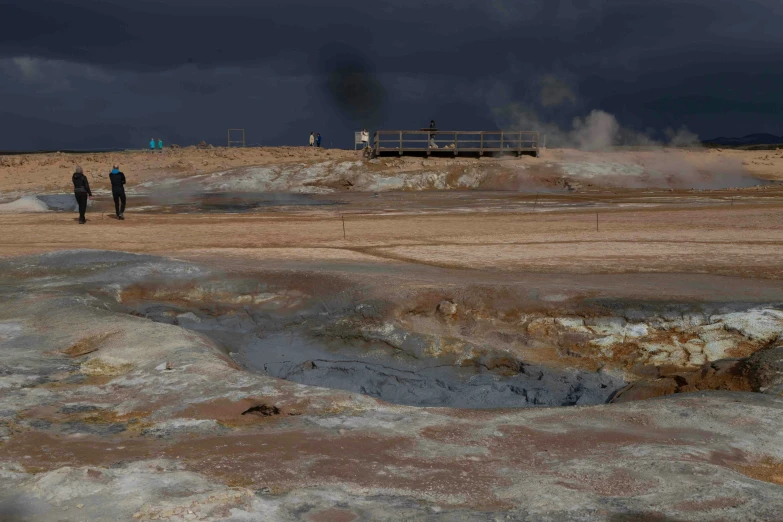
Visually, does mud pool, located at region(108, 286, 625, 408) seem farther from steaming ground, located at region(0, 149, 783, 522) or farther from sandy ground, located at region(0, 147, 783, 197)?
sandy ground, located at region(0, 147, 783, 197)

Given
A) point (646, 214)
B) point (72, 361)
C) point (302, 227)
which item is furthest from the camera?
point (646, 214)

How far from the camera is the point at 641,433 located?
5.75m

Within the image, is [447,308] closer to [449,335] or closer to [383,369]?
[449,335]

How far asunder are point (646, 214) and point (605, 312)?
490 inches

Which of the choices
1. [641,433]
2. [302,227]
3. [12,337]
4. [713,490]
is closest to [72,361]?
[12,337]

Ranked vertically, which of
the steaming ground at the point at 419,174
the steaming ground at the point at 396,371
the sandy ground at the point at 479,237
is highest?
the steaming ground at the point at 419,174

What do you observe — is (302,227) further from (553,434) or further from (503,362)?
(553,434)

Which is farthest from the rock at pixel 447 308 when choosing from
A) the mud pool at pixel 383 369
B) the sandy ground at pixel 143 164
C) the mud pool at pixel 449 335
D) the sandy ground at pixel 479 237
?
the sandy ground at pixel 143 164

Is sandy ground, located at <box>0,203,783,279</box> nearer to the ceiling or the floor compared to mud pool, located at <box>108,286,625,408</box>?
nearer to the ceiling

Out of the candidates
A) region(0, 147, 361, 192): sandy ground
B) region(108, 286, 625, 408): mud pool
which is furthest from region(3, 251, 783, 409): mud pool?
region(0, 147, 361, 192): sandy ground

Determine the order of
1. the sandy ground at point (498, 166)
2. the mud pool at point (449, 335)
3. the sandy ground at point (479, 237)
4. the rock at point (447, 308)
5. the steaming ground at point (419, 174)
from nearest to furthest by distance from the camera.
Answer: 1. the mud pool at point (449, 335)
2. the rock at point (447, 308)
3. the sandy ground at point (479, 237)
4. the steaming ground at point (419, 174)
5. the sandy ground at point (498, 166)

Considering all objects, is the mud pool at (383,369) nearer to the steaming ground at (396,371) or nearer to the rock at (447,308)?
the steaming ground at (396,371)

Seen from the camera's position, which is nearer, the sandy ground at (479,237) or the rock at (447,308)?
the rock at (447,308)

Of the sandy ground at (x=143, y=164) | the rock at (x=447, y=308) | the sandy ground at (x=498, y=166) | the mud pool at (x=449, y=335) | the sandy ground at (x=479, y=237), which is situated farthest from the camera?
the sandy ground at (x=143, y=164)
